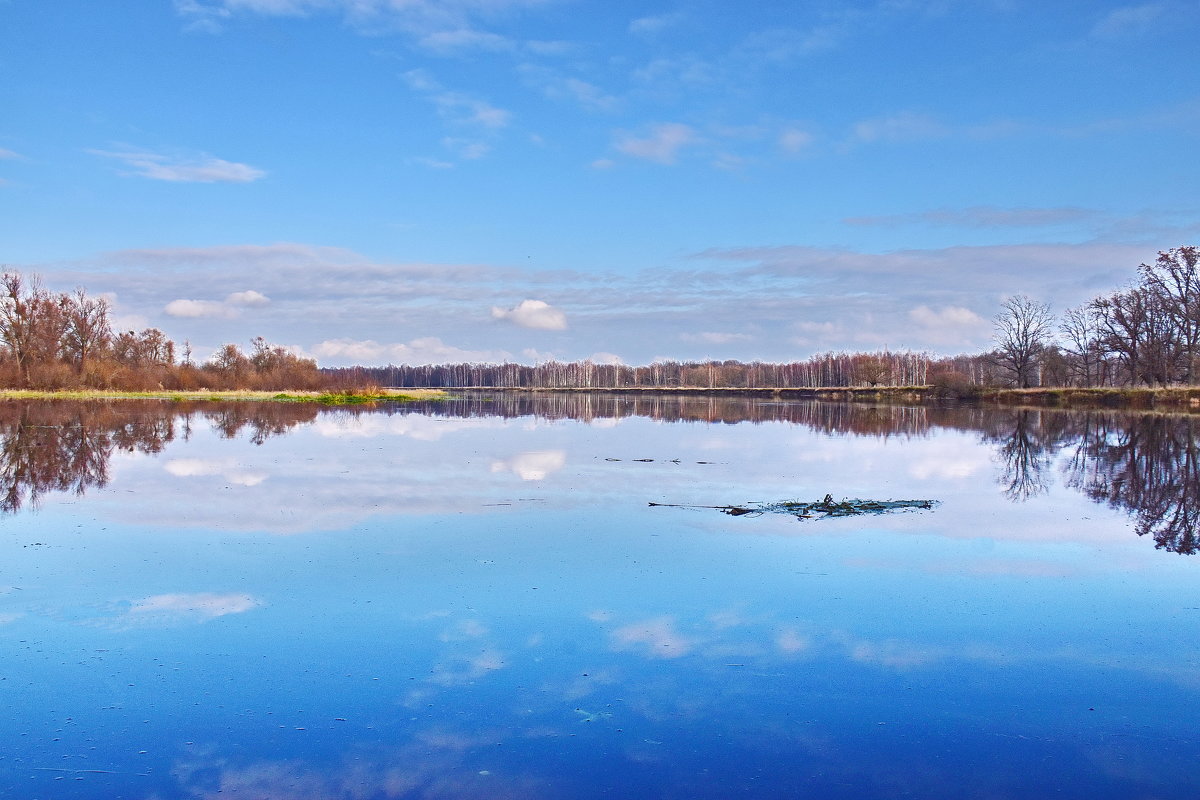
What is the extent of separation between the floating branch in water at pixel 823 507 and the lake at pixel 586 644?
265mm

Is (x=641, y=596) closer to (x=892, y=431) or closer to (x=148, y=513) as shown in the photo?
(x=148, y=513)

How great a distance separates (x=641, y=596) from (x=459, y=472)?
29.8ft

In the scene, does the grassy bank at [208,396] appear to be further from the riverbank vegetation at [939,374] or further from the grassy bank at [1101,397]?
the grassy bank at [1101,397]

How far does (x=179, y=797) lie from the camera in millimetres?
3730

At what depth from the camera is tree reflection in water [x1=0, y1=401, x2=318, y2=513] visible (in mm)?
13203

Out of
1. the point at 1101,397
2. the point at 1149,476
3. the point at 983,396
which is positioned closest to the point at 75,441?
the point at 1149,476

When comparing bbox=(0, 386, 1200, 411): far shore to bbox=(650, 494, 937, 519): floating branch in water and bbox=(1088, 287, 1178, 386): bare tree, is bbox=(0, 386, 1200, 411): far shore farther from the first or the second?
bbox=(650, 494, 937, 519): floating branch in water

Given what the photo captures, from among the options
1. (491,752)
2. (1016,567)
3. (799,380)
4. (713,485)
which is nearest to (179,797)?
(491,752)

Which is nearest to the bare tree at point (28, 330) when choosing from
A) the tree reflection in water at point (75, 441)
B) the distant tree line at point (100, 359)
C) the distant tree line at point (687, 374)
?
the distant tree line at point (100, 359)

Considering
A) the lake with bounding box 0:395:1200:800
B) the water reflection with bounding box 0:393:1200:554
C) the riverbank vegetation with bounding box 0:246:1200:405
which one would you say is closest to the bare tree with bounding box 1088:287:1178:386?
the riverbank vegetation with bounding box 0:246:1200:405

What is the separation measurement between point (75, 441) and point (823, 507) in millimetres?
18888

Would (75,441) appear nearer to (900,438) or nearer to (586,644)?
(586,644)

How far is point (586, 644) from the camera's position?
5.80 m

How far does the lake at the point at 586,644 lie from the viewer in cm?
405
